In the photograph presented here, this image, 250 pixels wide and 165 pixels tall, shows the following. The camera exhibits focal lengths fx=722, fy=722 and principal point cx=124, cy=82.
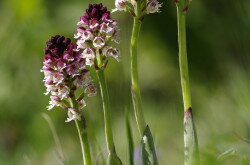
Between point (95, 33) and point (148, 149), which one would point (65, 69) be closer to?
point (95, 33)

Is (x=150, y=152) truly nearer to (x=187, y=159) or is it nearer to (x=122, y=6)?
(x=187, y=159)

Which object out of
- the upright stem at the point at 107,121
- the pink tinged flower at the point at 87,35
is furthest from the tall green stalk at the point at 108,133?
the pink tinged flower at the point at 87,35

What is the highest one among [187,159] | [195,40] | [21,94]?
[195,40]

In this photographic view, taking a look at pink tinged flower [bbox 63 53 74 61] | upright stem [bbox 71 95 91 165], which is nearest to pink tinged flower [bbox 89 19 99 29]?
pink tinged flower [bbox 63 53 74 61]

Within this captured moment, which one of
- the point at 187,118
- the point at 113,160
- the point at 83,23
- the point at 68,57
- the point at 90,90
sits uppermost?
the point at 83,23

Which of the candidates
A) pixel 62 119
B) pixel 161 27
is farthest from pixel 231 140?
pixel 161 27

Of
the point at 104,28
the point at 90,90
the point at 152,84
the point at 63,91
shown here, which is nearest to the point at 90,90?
the point at 90,90
